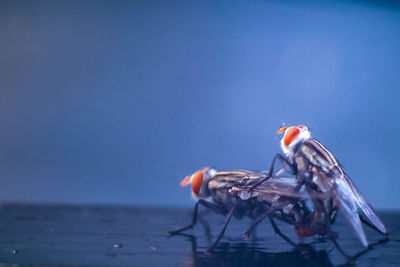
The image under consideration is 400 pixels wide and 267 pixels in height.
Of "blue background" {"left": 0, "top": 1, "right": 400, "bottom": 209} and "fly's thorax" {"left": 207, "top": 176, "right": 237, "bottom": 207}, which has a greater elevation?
"blue background" {"left": 0, "top": 1, "right": 400, "bottom": 209}

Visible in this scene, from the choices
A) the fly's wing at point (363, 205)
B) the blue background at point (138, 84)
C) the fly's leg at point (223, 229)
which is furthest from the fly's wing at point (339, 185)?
the blue background at point (138, 84)

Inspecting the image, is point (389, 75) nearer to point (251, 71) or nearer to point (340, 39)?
point (340, 39)

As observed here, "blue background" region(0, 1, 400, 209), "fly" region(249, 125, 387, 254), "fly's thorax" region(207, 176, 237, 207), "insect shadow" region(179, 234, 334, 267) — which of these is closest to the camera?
"insect shadow" region(179, 234, 334, 267)

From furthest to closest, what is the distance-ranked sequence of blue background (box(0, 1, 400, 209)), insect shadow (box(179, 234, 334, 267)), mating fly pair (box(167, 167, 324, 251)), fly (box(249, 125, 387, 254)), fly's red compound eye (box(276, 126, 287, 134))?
blue background (box(0, 1, 400, 209)) < fly's red compound eye (box(276, 126, 287, 134)) < mating fly pair (box(167, 167, 324, 251)) < fly (box(249, 125, 387, 254)) < insect shadow (box(179, 234, 334, 267))

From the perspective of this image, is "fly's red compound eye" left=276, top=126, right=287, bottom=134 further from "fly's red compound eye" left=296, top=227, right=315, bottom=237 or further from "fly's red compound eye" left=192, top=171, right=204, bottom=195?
"fly's red compound eye" left=192, top=171, right=204, bottom=195

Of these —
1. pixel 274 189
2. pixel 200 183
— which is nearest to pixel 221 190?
pixel 200 183

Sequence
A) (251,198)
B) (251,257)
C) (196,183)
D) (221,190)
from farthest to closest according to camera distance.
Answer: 1. (196,183)
2. (221,190)
3. (251,198)
4. (251,257)

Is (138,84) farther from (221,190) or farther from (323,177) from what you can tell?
(323,177)

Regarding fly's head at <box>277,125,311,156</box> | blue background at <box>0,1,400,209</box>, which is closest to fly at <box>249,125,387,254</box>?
fly's head at <box>277,125,311,156</box>
